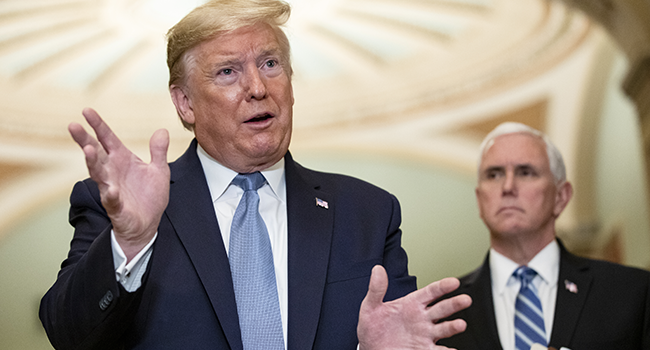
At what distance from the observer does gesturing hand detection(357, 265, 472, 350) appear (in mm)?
1584

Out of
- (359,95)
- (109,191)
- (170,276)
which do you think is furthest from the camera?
(359,95)

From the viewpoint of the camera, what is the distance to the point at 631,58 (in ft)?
19.1

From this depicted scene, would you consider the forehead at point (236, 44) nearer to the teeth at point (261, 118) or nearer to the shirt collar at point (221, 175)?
the teeth at point (261, 118)

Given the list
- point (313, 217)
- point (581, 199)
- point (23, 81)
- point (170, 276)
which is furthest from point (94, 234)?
point (23, 81)

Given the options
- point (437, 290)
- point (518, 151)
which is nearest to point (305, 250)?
point (437, 290)

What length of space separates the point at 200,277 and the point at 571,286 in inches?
65.8

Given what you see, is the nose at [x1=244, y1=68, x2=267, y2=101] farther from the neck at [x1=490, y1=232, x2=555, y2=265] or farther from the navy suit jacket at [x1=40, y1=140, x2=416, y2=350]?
the neck at [x1=490, y1=232, x2=555, y2=265]

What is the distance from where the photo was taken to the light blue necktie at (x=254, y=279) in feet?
5.67

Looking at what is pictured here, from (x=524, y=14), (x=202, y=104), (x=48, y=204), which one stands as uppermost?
(x=524, y=14)

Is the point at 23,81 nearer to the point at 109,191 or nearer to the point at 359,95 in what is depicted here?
the point at 359,95

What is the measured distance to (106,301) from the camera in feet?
5.05

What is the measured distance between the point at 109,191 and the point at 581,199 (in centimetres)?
881

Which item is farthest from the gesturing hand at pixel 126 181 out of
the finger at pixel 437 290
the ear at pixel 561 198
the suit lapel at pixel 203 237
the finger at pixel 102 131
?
the ear at pixel 561 198

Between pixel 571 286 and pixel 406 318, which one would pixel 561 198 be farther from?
pixel 406 318
